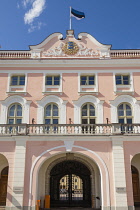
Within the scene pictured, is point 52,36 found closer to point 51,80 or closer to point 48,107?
point 51,80

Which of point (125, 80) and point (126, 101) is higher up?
point (125, 80)

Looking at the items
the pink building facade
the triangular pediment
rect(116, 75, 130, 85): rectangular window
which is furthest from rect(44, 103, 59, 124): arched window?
rect(116, 75, 130, 85): rectangular window

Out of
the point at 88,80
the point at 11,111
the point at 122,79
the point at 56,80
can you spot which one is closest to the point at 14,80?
the point at 11,111

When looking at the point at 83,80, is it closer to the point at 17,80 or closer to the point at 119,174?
the point at 17,80

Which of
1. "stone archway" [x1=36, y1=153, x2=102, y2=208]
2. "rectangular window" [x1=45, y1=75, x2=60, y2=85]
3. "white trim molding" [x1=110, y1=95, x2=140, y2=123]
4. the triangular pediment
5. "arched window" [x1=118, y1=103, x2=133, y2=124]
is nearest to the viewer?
"stone archway" [x1=36, y1=153, x2=102, y2=208]

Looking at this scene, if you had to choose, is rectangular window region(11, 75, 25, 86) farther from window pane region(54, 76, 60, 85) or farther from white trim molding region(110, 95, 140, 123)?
white trim molding region(110, 95, 140, 123)

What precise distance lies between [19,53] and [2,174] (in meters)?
9.07

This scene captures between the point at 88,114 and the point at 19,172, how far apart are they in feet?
20.4

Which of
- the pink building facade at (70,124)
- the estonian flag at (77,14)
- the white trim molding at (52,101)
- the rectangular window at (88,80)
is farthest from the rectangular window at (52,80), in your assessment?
the estonian flag at (77,14)

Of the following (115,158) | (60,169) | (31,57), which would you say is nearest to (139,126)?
(115,158)

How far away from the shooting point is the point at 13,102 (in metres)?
17.9

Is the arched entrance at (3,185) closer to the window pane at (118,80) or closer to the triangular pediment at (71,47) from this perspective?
the triangular pediment at (71,47)

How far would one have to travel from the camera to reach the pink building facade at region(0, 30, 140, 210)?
1452cm

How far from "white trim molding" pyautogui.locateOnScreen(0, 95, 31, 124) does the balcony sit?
5.76 feet
